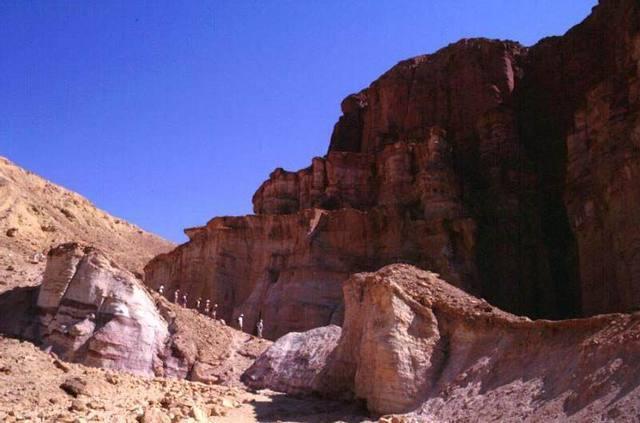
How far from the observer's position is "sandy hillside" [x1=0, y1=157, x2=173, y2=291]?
5075 cm

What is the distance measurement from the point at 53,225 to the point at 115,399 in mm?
49324

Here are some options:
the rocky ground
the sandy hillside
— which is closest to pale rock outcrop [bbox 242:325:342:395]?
the rocky ground

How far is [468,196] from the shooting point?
4772 centimetres

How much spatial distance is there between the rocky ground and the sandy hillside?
12.2m

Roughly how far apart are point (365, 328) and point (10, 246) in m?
25.1

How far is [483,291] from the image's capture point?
4309 centimetres

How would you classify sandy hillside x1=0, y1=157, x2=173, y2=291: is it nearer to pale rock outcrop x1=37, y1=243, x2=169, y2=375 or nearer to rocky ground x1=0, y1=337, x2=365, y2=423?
pale rock outcrop x1=37, y1=243, x2=169, y2=375

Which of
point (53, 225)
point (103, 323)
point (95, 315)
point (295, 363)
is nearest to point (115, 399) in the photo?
point (103, 323)

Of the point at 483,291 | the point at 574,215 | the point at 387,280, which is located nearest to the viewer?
the point at 387,280

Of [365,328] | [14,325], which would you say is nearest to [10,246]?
[14,325]

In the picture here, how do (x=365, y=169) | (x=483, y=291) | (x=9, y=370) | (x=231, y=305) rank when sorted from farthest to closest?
(x=365, y=169)
(x=231, y=305)
(x=483, y=291)
(x=9, y=370)

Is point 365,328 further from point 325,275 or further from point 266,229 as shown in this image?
point 266,229

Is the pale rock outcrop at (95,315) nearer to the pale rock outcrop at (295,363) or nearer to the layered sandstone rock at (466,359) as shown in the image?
the pale rock outcrop at (295,363)

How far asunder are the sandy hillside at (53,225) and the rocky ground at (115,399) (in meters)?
12.2
